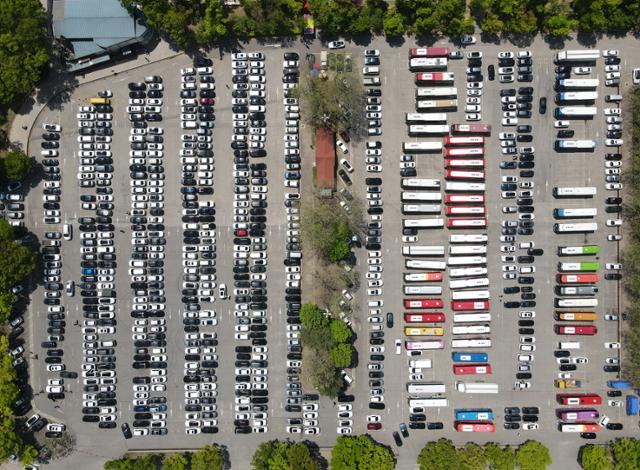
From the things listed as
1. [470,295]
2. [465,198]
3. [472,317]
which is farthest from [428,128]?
[472,317]

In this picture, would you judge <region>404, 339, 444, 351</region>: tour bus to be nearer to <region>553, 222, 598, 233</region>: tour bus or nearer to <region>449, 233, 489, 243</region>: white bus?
<region>449, 233, 489, 243</region>: white bus

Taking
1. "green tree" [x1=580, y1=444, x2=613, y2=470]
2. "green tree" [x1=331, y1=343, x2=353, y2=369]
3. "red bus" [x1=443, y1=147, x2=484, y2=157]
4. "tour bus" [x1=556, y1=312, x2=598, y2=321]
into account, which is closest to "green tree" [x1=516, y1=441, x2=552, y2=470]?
"green tree" [x1=580, y1=444, x2=613, y2=470]

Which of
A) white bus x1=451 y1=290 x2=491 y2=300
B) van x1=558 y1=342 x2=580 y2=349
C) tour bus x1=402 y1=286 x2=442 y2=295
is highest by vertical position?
tour bus x1=402 y1=286 x2=442 y2=295

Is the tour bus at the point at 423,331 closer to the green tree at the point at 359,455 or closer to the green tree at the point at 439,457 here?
the green tree at the point at 439,457

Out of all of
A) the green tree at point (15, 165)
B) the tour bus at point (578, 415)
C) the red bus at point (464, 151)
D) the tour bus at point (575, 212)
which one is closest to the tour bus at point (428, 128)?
the red bus at point (464, 151)

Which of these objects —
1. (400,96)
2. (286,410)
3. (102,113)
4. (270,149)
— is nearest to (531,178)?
(400,96)

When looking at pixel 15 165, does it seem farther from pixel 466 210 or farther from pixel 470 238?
pixel 470 238

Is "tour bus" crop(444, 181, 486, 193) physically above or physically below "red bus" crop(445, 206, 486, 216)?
above

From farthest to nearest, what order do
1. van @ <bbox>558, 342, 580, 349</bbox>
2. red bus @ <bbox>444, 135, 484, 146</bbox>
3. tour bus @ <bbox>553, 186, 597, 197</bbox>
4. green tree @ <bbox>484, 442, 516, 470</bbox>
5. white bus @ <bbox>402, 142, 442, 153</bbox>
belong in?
1. van @ <bbox>558, 342, 580, 349</bbox>
2. tour bus @ <bbox>553, 186, 597, 197</bbox>
3. white bus @ <bbox>402, 142, 442, 153</bbox>
4. red bus @ <bbox>444, 135, 484, 146</bbox>
5. green tree @ <bbox>484, 442, 516, 470</bbox>

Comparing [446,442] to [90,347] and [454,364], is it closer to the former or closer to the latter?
[454,364]
